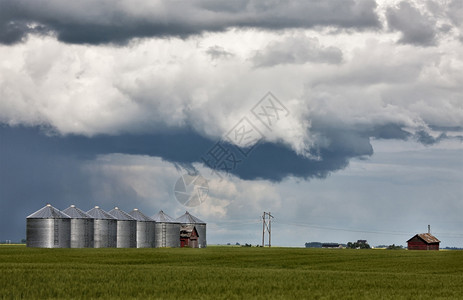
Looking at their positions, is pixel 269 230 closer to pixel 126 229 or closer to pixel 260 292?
pixel 126 229

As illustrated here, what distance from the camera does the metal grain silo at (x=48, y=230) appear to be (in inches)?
4769

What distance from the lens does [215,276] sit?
47.2 m

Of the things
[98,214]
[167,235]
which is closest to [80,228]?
[98,214]

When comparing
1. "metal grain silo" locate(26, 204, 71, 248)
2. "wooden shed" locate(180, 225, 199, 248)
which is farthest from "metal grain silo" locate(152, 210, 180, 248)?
"metal grain silo" locate(26, 204, 71, 248)

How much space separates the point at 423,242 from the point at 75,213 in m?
102

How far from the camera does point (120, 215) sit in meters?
139

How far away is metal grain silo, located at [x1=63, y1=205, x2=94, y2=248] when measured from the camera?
124688 mm

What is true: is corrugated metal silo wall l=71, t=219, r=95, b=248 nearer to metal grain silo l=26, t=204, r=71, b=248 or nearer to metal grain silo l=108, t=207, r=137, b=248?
metal grain silo l=26, t=204, r=71, b=248

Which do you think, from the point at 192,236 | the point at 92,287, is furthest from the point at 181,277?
the point at 192,236

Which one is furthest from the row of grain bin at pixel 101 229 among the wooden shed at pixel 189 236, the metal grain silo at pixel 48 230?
the wooden shed at pixel 189 236

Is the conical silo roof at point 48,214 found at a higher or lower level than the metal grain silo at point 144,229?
higher

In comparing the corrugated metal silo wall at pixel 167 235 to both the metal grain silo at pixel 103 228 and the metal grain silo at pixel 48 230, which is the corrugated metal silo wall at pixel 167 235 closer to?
the metal grain silo at pixel 103 228

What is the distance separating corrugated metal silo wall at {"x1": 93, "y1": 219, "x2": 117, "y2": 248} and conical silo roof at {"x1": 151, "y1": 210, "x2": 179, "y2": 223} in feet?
53.9

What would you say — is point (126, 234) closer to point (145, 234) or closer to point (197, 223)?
point (145, 234)
